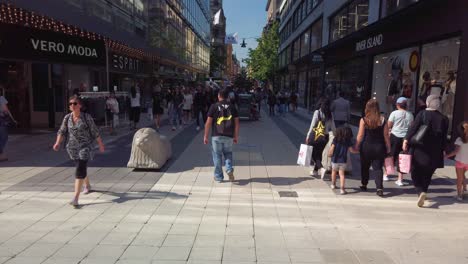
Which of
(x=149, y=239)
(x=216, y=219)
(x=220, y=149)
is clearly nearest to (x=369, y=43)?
(x=220, y=149)

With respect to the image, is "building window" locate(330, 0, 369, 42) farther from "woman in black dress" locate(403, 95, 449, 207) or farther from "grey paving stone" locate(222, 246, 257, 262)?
"grey paving stone" locate(222, 246, 257, 262)

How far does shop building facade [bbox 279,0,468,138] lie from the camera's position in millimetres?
10180

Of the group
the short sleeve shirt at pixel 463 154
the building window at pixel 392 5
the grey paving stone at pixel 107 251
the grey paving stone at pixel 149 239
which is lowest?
the grey paving stone at pixel 107 251

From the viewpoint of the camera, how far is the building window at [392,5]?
515 inches

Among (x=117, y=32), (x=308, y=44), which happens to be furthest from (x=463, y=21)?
(x=308, y=44)

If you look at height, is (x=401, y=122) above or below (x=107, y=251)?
above

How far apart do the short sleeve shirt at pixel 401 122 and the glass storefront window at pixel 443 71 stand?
2.74 m

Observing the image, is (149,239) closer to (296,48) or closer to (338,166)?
(338,166)

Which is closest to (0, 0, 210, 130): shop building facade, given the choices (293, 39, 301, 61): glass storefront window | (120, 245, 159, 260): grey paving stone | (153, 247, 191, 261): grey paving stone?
(120, 245, 159, 260): grey paving stone

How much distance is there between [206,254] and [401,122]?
17.1 ft

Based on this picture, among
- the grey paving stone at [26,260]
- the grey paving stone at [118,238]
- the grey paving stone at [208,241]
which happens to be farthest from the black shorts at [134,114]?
the grey paving stone at [26,260]

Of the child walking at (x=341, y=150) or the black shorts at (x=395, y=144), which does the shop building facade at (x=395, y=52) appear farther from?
the child walking at (x=341, y=150)

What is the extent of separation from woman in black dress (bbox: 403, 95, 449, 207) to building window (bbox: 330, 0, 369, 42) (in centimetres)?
1180

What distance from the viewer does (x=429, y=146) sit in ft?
20.5
